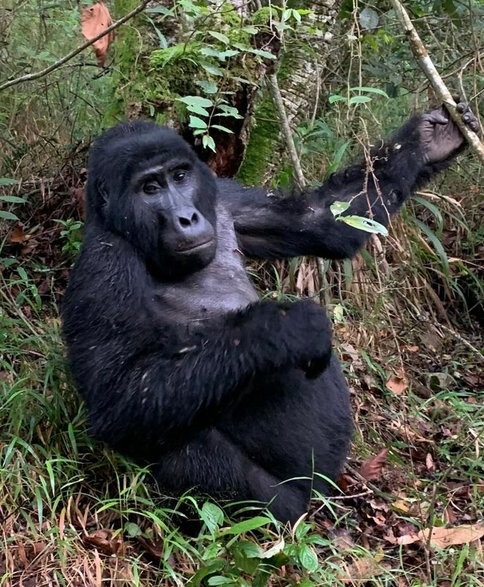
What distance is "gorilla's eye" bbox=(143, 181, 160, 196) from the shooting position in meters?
3.08

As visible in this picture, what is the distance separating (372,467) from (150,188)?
1.66m

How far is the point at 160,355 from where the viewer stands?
2902 mm

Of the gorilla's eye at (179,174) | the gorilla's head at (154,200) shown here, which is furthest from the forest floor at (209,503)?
the gorilla's eye at (179,174)

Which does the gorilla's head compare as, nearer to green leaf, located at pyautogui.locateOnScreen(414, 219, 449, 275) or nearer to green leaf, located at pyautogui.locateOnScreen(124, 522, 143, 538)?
green leaf, located at pyautogui.locateOnScreen(124, 522, 143, 538)

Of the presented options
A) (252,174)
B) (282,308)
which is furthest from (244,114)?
(282,308)

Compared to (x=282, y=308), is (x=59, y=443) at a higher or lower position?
lower

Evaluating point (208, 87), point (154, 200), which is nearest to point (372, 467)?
point (154, 200)

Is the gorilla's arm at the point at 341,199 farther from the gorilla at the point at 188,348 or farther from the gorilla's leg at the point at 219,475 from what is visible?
the gorilla's leg at the point at 219,475

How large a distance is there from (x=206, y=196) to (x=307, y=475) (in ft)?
4.04

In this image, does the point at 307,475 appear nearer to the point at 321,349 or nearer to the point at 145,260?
the point at 321,349

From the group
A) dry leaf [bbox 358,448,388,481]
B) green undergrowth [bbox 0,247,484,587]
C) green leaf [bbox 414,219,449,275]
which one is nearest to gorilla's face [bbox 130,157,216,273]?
green undergrowth [bbox 0,247,484,587]

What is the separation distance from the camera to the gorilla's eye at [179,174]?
3131 millimetres

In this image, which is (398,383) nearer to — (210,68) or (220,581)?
(210,68)

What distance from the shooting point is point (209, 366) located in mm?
2846
